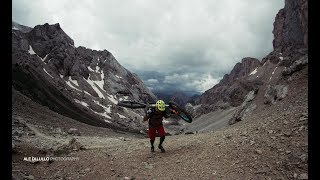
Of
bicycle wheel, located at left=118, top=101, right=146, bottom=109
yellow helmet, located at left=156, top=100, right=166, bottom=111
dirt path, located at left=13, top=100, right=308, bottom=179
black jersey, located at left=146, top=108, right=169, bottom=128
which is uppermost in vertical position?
bicycle wheel, located at left=118, top=101, right=146, bottom=109

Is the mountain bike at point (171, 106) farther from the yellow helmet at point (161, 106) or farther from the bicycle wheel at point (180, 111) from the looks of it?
the yellow helmet at point (161, 106)

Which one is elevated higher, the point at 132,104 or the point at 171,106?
the point at 132,104

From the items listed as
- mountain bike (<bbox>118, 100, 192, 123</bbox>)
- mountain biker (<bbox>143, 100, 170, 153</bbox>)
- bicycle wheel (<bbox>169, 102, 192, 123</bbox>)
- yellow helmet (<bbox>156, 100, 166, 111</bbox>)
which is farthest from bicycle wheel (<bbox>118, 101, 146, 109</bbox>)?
bicycle wheel (<bbox>169, 102, 192, 123</bbox>)

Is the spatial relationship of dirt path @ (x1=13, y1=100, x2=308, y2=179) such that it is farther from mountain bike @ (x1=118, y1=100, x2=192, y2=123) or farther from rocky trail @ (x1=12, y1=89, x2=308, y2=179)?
mountain bike @ (x1=118, y1=100, x2=192, y2=123)

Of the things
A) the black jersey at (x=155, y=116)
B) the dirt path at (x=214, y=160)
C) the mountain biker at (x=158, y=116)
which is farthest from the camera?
the black jersey at (x=155, y=116)

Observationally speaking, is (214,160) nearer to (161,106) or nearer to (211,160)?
(211,160)

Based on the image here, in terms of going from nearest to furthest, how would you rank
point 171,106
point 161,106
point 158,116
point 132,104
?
point 161,106, point 132,104, point 171,106, point 158,116

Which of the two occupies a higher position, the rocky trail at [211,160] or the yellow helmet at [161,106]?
the yellow helmet at [161,106]

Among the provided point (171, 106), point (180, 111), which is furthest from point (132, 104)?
point (180, 111)

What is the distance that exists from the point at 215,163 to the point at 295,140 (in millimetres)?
3415

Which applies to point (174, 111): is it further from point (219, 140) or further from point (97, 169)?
point (97, 169)

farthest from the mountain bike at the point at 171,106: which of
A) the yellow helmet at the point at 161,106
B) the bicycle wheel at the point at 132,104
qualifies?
the yellow helmet at the point at 161,106
